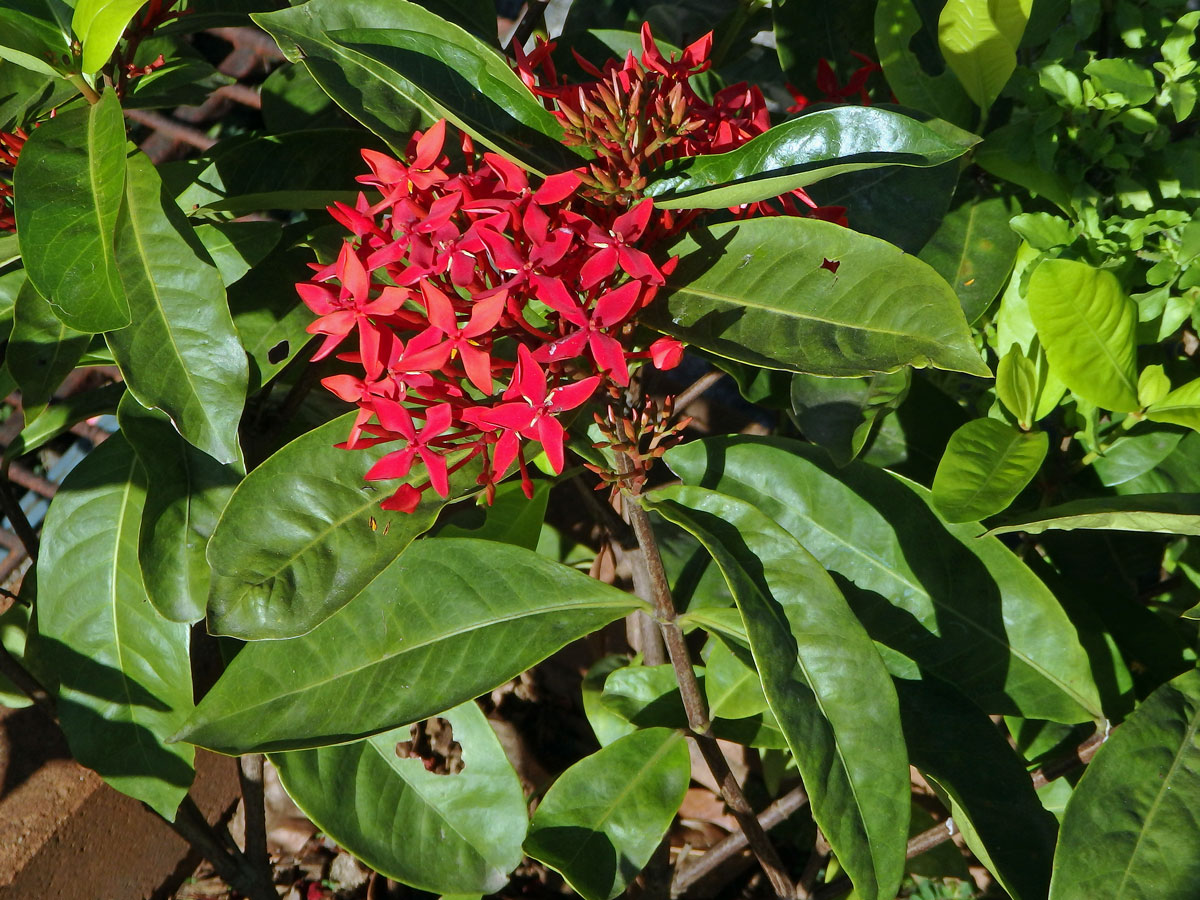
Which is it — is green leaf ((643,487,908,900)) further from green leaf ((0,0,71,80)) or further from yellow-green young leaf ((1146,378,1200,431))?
green leaf ((0,0,71,80))

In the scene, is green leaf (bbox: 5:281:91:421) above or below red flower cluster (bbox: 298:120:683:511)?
below

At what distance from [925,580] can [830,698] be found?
0.97 feet

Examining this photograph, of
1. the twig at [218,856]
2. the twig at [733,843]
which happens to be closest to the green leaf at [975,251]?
the twig at [733,843]

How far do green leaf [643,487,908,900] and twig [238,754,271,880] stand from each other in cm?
88

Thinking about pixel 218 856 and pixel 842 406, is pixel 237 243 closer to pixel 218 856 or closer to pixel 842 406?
pixel 842 406

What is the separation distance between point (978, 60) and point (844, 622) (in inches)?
28.4

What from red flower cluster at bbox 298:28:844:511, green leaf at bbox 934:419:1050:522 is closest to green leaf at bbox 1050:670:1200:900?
green leaf at bbox 934:419:1050:522

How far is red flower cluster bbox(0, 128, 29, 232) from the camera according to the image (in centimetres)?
115

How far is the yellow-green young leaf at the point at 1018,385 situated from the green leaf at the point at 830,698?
36 centimetres

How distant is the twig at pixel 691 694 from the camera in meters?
1.10

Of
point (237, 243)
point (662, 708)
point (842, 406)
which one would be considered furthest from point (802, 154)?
point (662, 708)

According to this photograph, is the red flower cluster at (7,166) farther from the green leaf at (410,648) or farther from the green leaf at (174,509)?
the green leaf at (410,648)

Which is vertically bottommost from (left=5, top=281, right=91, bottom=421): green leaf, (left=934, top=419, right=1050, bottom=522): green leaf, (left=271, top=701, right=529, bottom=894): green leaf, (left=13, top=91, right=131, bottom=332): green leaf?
(left=271, top=701, right=529, bottom=894): green leaf

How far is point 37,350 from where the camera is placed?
3.86 ft
